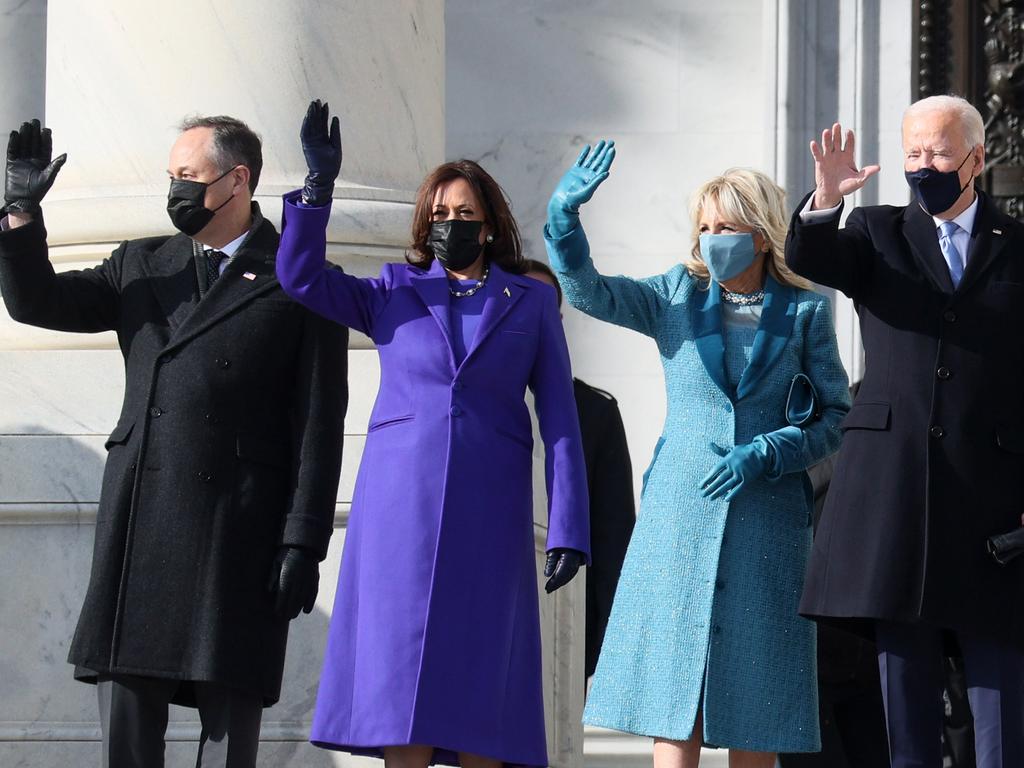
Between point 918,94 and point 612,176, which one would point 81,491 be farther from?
point 918,94

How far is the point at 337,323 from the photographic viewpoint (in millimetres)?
5973

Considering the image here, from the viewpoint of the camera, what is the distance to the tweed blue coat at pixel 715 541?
6035 mm

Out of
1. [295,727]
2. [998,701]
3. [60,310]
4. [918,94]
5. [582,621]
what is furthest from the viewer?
[918,94]

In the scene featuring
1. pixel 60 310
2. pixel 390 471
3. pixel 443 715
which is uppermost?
pixel 60 310

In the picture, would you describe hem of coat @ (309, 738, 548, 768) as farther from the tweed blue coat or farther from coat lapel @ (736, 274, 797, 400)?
coat lapel @ (736, 274, 797, 400)

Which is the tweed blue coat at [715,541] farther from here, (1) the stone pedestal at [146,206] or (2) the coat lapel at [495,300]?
(1) the stone pedestal at [146,206]

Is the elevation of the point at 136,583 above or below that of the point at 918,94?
below

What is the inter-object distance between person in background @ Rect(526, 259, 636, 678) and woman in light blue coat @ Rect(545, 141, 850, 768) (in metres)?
1.38

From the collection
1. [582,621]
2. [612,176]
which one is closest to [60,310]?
[582,621]

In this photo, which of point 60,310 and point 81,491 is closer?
point 60,310

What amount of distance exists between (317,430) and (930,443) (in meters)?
1.52

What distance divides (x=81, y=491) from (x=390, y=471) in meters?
1.51

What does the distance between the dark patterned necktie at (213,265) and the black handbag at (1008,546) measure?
6.79 feet

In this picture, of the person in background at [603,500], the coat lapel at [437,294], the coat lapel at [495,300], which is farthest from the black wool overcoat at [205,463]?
the person in background at [603,500]
